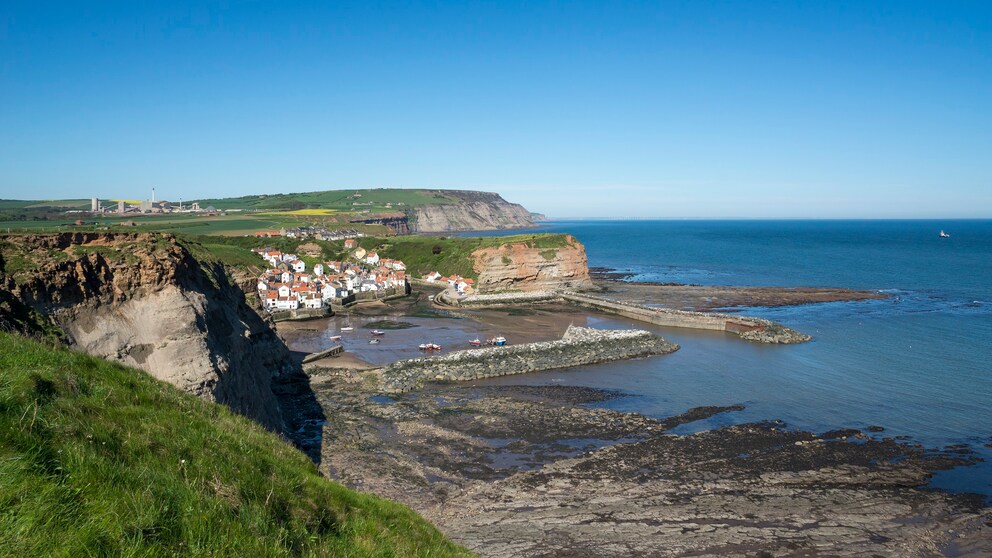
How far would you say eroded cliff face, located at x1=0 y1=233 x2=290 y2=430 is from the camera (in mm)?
20281

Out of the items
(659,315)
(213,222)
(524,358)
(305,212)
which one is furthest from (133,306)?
(305,212)

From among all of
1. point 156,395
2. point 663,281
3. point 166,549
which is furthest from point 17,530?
point 663,281

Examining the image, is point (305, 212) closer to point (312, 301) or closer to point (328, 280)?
point (328, 280)

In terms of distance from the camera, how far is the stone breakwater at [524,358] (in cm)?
3934

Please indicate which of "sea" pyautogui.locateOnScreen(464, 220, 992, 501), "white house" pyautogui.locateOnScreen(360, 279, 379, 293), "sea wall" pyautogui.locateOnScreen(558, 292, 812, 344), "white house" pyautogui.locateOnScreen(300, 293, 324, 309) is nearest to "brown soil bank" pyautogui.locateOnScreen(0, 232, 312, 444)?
"sea" pyautogui.locateOnScreen(464, 220, 992, 501)

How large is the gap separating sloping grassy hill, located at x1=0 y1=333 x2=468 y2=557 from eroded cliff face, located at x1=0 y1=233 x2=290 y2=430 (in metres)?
11.4

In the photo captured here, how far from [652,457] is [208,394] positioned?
18.1m

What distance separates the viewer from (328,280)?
261 feet

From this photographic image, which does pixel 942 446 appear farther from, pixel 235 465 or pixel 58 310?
pixel 58 310

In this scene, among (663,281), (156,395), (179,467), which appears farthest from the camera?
(663,281)

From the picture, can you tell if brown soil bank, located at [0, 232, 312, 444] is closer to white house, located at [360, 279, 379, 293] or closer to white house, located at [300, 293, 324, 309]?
white house, located at [300, 293, 324, 309]

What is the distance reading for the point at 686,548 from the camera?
726 inches

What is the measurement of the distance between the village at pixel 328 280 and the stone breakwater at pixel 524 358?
903 inches

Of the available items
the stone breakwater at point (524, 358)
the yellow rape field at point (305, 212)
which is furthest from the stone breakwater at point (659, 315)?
the yellow rape field at point (305, 212)
